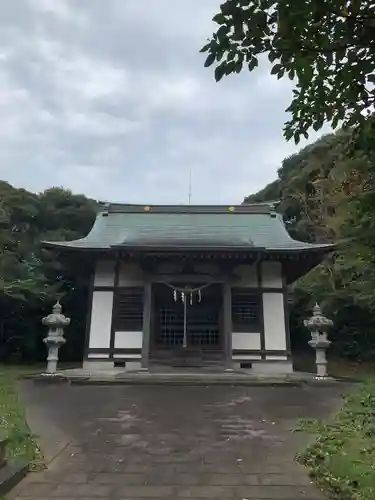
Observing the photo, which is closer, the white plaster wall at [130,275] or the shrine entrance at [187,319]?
the shrine entrance at [187,319]

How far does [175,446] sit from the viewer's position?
4.90m

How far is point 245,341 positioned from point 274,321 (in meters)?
1.09

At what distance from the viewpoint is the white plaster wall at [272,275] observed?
47.7ft

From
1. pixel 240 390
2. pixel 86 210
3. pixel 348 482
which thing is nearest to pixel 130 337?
pixel 240 390

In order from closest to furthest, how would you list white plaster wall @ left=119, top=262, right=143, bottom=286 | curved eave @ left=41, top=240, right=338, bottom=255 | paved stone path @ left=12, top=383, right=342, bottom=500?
paved stone path @ left=12, top=383, right=342, bottom=500 < curved eave @ left=41, top=240, right=338, bottom=255 < white plaster wall @ left=119, top=262, right=143, bottom=286

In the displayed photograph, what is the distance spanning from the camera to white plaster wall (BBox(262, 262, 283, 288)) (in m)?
14.5

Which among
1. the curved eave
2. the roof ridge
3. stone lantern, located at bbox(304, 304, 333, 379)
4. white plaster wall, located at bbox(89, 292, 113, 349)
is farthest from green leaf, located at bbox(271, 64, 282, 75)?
the roof ridge

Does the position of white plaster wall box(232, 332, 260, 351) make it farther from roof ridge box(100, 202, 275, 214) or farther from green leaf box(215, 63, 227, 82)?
green leaf box(215, 63, 227, 82)

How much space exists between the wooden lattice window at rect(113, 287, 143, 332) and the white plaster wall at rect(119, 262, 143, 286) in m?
0.20

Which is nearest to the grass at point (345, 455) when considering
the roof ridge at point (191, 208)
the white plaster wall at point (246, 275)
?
the white plaster wall at point (246, 275)

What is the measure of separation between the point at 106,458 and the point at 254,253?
943cm

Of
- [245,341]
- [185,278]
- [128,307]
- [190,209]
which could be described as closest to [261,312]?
[245,341]

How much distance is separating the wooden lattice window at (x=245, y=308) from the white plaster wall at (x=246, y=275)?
0.22 metres

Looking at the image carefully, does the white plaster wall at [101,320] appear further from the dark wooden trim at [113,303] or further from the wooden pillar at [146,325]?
the wooden pillar at [146,325]
